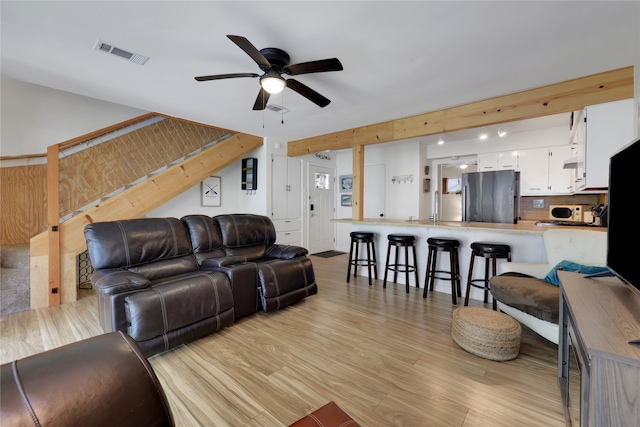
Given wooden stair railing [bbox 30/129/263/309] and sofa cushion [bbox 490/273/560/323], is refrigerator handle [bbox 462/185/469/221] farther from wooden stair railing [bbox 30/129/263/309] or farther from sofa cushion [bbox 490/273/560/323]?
wooden stair railing [bbox 30/129/263/309]

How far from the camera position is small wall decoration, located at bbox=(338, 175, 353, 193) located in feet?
21.5

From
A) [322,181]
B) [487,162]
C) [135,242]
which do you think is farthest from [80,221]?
[487,162]

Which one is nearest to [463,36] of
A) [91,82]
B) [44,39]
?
[44,39]

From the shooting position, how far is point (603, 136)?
2.58 m

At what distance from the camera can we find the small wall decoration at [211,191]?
5.20 meters

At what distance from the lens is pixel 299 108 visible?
141 inches

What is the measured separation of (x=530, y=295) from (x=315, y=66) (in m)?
2.41

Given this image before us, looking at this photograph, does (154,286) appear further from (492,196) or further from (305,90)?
(492,196)

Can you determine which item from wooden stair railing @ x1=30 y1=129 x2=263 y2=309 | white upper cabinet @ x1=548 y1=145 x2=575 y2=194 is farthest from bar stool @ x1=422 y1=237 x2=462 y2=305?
wooden stair railing @ x1=30 y1=129 x2=263 y2=309

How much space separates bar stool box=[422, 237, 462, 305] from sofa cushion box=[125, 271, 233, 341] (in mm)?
2427

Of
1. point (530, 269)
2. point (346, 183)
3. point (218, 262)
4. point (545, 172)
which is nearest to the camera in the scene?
point (530, 269)

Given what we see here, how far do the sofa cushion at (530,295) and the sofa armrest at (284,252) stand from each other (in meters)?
2.05

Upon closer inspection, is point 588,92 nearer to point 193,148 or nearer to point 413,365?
point 413,365

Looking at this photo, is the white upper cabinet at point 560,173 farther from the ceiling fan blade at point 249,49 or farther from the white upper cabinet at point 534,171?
the ceiling fan blade at point 249,49
